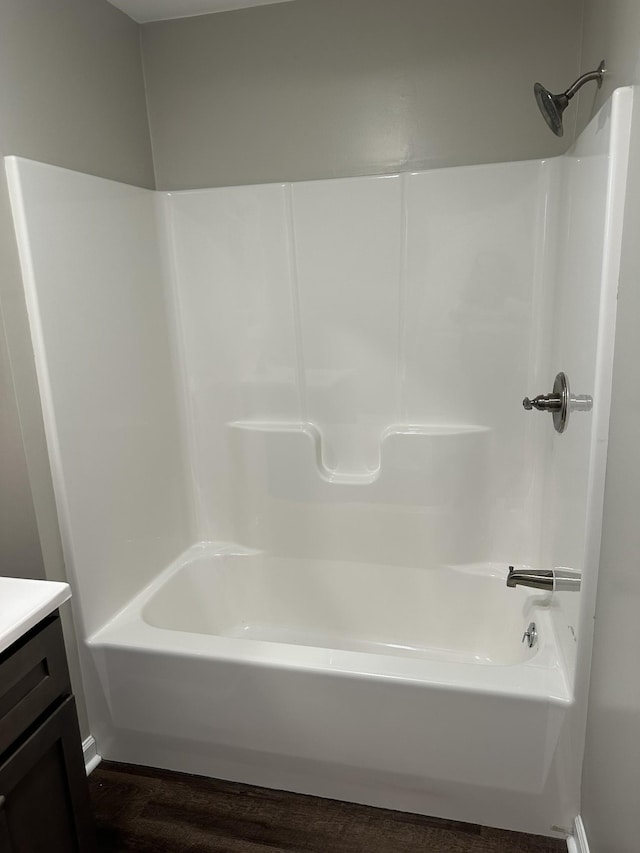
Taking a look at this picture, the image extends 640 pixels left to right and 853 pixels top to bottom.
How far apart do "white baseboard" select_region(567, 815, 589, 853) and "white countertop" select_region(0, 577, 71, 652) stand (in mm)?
1380

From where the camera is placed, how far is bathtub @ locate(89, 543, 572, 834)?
1.63 m

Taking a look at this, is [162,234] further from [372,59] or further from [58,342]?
[372,59]

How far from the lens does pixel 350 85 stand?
6.74ft

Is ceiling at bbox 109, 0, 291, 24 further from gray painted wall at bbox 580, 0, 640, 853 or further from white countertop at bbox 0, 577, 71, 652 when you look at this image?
white countertop at bbox 0, 577, 71, 652

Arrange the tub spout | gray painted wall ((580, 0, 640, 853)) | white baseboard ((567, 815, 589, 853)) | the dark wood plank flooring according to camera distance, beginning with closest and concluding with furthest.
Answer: gray painted wall ((580, 0, 640, 853)) → white baseboard ((567, 815, 589, 853)) → the dark wood plank flooring → the tub spout

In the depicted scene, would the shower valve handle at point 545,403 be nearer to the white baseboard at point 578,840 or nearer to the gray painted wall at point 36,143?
the white baseboard at point 578,840

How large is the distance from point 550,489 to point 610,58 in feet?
4.12

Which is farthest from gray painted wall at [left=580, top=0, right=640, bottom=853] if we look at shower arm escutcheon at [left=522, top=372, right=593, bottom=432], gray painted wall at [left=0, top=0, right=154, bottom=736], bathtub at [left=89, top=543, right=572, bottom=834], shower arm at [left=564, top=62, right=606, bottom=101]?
gray painted wall at [left=0, top=0, right=154, bottom=736]

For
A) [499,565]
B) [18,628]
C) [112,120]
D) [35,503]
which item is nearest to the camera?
[18,628]

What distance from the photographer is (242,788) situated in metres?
1.88

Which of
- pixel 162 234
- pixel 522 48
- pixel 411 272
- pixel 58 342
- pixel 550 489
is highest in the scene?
pixel 522 48

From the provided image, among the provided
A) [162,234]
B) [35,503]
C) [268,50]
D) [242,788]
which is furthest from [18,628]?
[268,50]

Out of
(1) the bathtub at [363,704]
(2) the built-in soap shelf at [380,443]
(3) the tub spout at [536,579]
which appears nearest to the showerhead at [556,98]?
(2) the built-in soap shelf at [380,443]

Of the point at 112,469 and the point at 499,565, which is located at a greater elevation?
the point at 112,469
